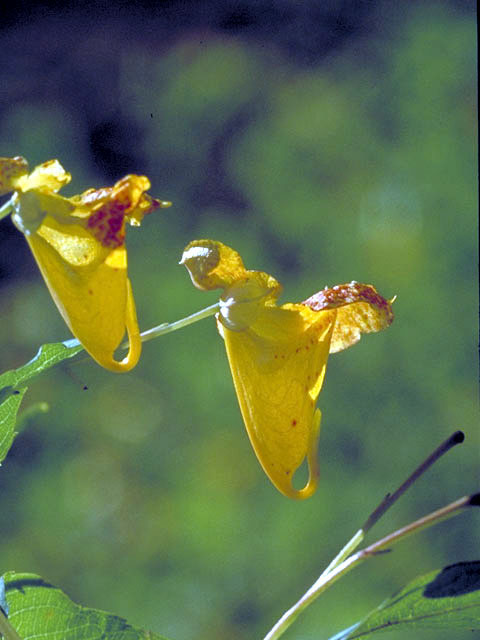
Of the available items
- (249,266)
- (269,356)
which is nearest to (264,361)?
(269,356)

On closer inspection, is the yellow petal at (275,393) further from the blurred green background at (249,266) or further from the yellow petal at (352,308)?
the blurred green background at (249,266)

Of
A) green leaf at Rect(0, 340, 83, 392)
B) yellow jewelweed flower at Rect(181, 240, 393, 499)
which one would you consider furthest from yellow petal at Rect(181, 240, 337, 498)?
green leaf at Rect(0, 340, 83, 392)

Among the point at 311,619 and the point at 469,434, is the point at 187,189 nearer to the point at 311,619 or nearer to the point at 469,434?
the point at 469,434

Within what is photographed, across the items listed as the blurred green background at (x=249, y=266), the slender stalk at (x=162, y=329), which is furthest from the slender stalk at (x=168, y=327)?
the blurred green background at (x=249, y=266)

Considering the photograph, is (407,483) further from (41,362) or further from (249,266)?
(249,266)

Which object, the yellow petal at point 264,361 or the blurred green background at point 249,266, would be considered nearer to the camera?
the yellow petal at point 264,361

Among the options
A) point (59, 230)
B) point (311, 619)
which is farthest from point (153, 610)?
point (59, 230)
